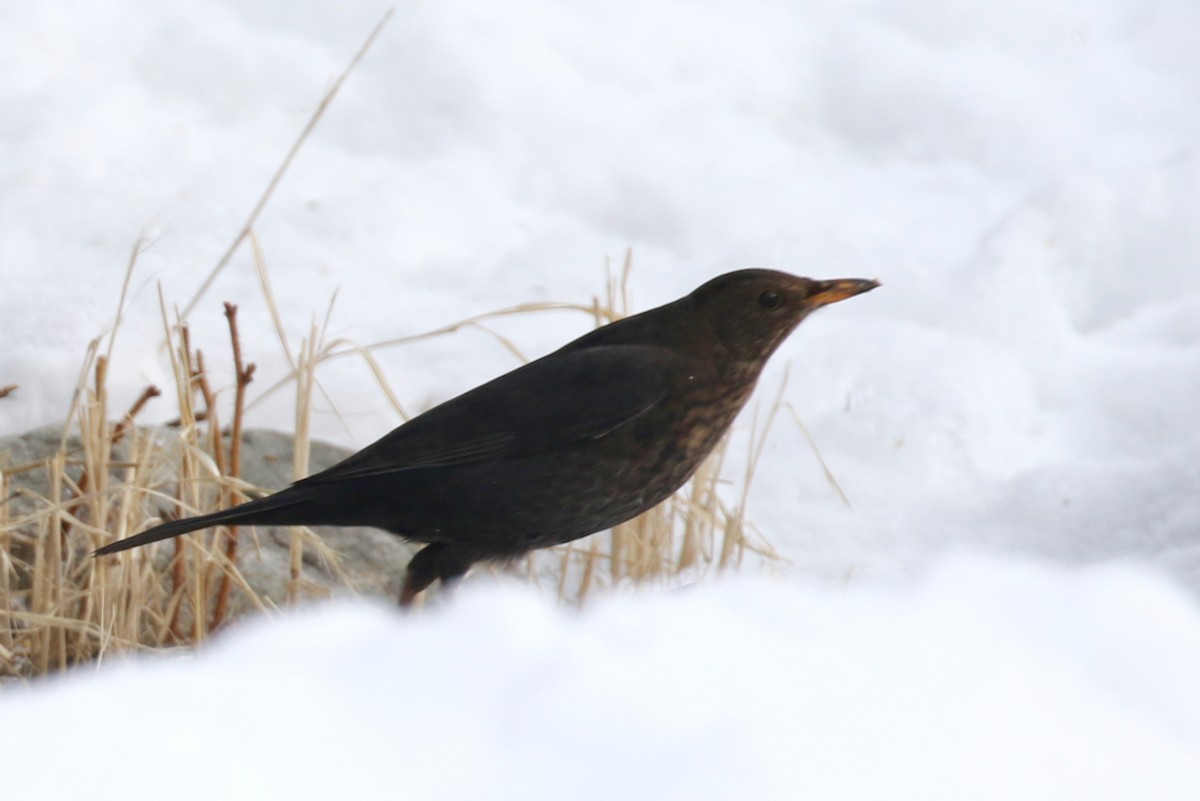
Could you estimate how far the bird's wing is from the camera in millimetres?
2250

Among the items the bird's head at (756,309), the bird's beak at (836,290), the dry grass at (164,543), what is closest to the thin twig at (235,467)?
the dry grass at (164,543)

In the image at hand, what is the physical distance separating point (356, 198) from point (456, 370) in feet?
3.54

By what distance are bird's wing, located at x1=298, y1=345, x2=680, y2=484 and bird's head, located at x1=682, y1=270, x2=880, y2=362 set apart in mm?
93

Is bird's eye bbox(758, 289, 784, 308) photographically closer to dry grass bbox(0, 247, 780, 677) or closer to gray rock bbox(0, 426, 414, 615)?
dry grass bbox(0, 247, 780, 677)

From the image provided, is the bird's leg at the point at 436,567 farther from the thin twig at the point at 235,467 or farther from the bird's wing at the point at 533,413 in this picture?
the thin twig at the point at 235,467

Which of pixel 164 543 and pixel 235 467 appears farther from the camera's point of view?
pixel 164 543

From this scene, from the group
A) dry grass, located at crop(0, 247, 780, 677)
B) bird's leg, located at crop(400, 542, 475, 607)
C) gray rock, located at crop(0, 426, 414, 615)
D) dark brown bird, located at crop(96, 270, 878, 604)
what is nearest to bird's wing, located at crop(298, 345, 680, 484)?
dark brown bird, located at crop(96, 270, 878, 604)

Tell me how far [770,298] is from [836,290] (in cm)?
11

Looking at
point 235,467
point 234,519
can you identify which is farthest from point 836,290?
point 235,467

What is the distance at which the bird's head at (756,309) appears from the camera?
2.33 metres

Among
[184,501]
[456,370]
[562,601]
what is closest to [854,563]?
[562,601]

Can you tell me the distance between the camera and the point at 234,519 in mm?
2207

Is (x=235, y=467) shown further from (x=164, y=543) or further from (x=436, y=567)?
(x=436, y=567)

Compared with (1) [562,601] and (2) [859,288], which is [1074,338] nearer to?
(1) [562,601]
